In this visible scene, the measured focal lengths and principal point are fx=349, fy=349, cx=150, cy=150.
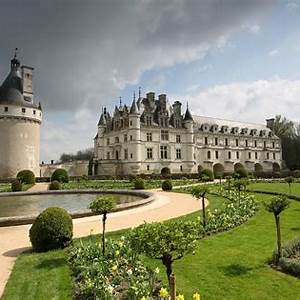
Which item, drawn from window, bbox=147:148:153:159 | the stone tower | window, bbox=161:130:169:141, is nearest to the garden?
the stone tower

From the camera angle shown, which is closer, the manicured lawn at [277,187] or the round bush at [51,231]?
the round bush at [51,231]

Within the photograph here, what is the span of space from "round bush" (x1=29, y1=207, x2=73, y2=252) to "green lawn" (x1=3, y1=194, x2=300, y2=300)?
313mm

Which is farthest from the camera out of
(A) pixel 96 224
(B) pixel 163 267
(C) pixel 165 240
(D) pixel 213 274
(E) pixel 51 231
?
(A) pixel 96 224

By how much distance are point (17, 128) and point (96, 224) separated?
103 feet

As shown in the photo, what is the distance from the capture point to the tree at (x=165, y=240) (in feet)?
15.0

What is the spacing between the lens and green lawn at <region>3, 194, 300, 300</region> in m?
5.28

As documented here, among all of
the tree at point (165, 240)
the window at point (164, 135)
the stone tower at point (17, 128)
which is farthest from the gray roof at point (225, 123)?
the tree at point (165, 240)

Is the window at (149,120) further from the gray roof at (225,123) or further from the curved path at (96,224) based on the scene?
the curved path at (96,224)

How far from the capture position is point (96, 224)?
11.1 meters

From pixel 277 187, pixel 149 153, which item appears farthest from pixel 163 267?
pixel 149 153

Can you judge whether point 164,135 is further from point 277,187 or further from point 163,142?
point 277,187

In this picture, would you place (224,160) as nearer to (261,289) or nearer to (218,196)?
(218,196)

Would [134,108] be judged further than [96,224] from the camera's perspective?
Yes

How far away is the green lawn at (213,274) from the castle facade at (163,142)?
3670 cm
